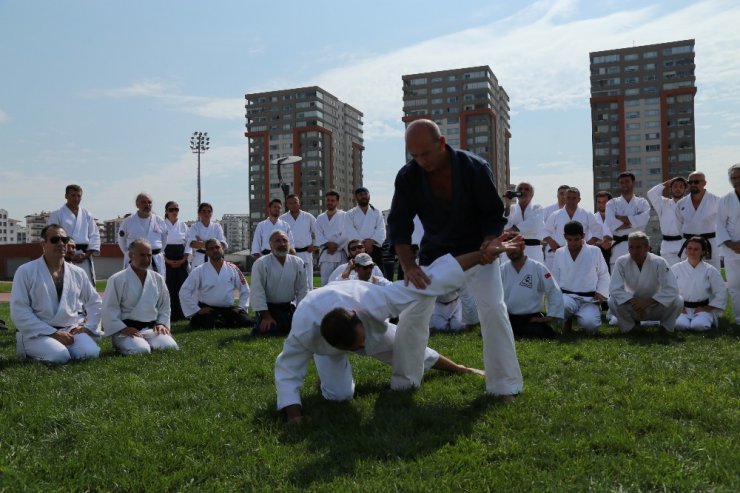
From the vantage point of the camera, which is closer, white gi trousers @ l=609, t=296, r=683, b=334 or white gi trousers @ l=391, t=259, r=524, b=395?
white gi trousers @ l=391, t=259, r=524, b=395

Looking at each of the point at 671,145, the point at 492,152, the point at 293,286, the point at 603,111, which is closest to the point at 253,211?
the point at 492,152


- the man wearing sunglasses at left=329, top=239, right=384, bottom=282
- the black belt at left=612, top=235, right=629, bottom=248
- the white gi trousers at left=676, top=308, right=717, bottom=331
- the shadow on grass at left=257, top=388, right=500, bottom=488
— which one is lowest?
the shadow on grass at left=257, top=388, right=500, bottom=488

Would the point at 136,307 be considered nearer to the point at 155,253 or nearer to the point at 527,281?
the point at 155,253

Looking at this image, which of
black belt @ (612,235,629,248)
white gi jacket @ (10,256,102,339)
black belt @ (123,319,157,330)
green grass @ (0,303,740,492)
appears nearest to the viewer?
green grass @ (0,303,740,492)

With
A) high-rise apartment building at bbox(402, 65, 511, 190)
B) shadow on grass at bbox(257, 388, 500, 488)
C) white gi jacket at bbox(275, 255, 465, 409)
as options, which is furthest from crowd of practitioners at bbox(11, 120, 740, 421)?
high-rise apartment building at bbox(402, 65, 511, 190)

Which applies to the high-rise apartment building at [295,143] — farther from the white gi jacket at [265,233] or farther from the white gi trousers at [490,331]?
the white gi trousers at [490,331]

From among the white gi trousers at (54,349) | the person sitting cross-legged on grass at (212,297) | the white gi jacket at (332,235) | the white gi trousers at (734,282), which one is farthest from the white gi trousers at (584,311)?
the white gi trousers at (54,349)

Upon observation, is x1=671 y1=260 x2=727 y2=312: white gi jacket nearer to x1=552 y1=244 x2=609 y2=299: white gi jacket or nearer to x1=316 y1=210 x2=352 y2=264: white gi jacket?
x1=552 y1=244 x2=609 y2=299: white gi jacket

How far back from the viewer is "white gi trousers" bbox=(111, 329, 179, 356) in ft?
19.1

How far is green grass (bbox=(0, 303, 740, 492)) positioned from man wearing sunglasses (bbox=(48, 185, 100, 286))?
3380mm

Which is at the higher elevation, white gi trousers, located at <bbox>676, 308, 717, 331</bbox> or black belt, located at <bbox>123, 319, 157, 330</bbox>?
black belt, located at <bbox>123, 319, 157, 330</bbox>

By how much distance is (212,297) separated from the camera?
814 centimetres

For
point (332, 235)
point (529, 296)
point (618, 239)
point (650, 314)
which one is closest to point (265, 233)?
point (332, 235)

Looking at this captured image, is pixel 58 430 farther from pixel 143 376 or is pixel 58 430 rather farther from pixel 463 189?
pixel 463 189
